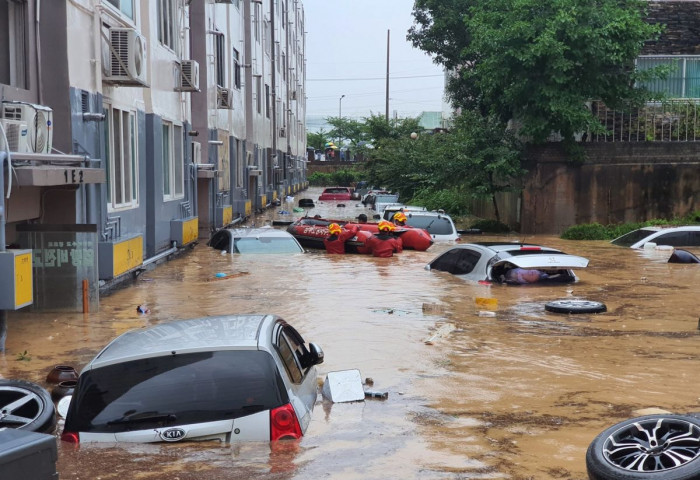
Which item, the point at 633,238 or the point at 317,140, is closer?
the point at 633,238

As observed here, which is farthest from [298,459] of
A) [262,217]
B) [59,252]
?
[262,217]

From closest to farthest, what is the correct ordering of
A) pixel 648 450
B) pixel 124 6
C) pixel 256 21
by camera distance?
pixel 648 450, pixel 124 6, pixel 256 21

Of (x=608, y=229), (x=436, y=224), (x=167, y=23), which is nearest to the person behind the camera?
(x=167, y=23)

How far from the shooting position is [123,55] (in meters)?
15.7

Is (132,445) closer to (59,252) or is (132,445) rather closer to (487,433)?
(487,433)

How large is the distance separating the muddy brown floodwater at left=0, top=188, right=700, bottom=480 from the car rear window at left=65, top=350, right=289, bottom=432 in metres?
0.20

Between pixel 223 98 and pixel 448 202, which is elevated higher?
pixel 223 98

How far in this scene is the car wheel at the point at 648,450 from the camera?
5613mm

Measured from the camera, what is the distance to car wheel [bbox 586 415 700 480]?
561cm

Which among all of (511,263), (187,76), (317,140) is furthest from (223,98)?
(317,140)

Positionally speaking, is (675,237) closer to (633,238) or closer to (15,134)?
(633,238)

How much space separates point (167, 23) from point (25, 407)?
16626 millimetres

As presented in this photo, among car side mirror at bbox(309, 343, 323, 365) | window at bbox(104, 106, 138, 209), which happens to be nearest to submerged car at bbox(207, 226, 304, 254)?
window at bbox(104, 106, 138, 209)

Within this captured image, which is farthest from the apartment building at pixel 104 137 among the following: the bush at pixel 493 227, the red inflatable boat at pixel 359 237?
the bush at pixel 493 227
